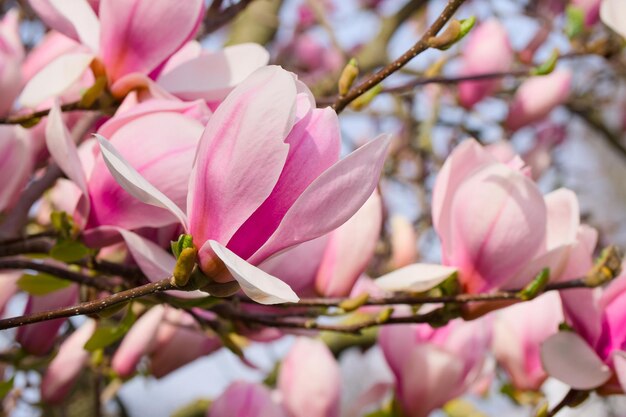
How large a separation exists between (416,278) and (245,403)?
261 mm

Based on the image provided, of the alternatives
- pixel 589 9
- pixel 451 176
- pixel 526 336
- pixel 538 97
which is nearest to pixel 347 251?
Answer: pixel 451 176

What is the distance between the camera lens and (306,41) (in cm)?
323

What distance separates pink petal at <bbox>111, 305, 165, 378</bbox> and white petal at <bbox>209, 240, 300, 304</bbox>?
0.63m

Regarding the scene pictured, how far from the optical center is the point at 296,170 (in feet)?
1.47

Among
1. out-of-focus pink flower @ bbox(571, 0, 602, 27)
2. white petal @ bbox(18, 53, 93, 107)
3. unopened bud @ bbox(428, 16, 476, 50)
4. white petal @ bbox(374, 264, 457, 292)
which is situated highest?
white petal @ bbox(18, 53, 93, 107)

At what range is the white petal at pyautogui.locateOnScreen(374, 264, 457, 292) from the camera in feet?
2.09

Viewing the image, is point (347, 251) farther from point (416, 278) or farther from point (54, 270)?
point (54, 270)

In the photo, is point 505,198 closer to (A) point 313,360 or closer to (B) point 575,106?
(A) point 313,360

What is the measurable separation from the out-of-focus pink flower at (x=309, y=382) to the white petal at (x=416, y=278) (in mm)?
329

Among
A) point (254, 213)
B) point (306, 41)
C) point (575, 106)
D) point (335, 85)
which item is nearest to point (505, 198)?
point (254, 213)

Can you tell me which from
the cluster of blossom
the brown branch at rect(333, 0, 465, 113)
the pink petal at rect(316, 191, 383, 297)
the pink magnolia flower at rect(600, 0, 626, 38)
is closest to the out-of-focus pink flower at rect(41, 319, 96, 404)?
the cluster of blossom

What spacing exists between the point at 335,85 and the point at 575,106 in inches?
38.3

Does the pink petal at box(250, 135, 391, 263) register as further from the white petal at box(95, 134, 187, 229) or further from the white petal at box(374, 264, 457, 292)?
the white petal at box(374, 264, 457, 292)

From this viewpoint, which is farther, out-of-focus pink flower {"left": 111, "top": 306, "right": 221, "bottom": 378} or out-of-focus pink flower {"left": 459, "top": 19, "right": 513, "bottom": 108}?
out-of-focus pink flower {"left": 459, "top": 19, "right": 513, "bottom": 108}
